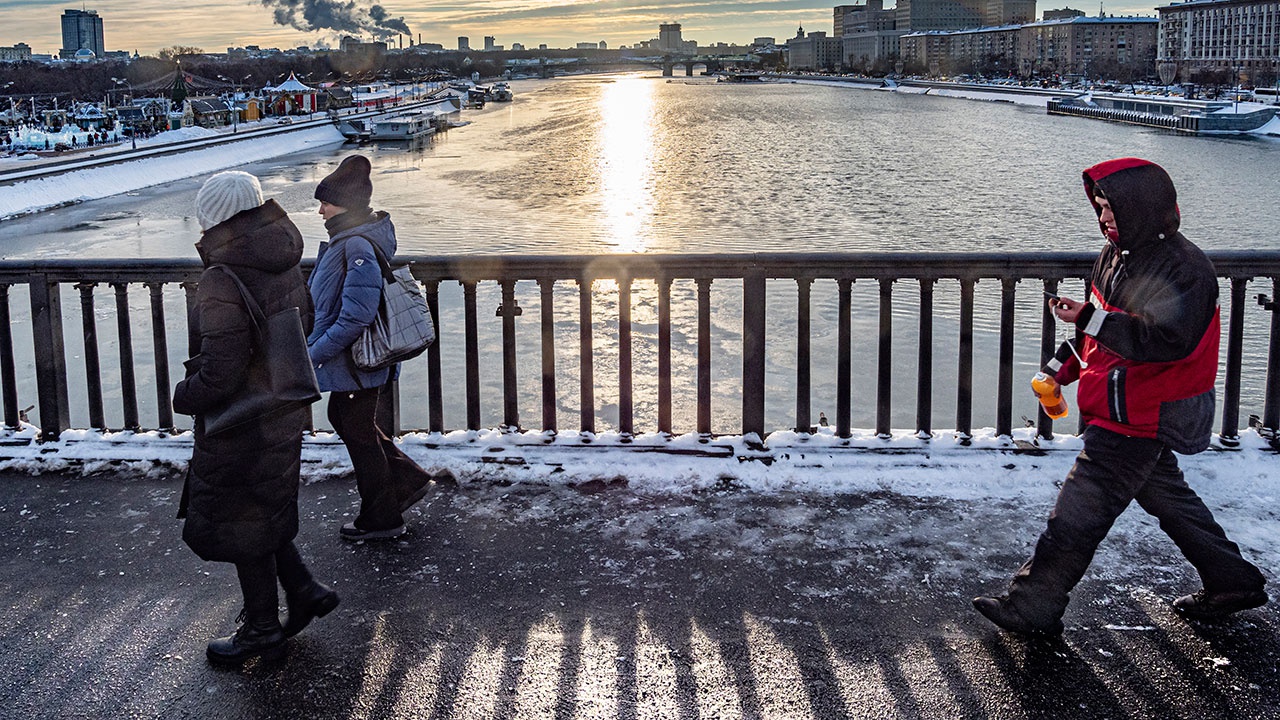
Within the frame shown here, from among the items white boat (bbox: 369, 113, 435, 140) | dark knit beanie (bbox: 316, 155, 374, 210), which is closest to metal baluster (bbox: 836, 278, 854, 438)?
dark knit beanie (bbox: 316, 155, 374, 210)

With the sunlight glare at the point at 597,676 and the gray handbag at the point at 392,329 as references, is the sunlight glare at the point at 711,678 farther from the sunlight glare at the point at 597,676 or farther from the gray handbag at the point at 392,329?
the gray handbag at the point at 392,329

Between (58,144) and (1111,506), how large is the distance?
55.1m

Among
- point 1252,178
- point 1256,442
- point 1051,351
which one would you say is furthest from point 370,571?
point 1252,178

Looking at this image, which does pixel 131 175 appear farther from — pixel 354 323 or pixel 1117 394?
pixel 1117 394

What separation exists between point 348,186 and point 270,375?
110 cm

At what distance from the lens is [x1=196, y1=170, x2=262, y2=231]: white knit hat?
3.50 metres

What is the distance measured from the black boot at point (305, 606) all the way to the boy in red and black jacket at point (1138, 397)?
2.27m

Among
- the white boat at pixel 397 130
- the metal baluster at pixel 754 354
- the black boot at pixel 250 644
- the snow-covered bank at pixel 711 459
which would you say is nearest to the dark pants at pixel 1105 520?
the snow-covered bank at pixel 711 459

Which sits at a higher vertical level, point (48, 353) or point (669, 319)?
point (669, 319)

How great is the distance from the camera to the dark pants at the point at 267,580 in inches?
150

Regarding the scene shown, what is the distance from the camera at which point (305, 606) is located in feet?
13.0

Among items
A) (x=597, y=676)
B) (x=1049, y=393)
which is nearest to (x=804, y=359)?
(x=1049, y=393)

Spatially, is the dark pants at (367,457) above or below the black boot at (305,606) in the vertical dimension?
above

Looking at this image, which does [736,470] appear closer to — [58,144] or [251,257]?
[251,257]
